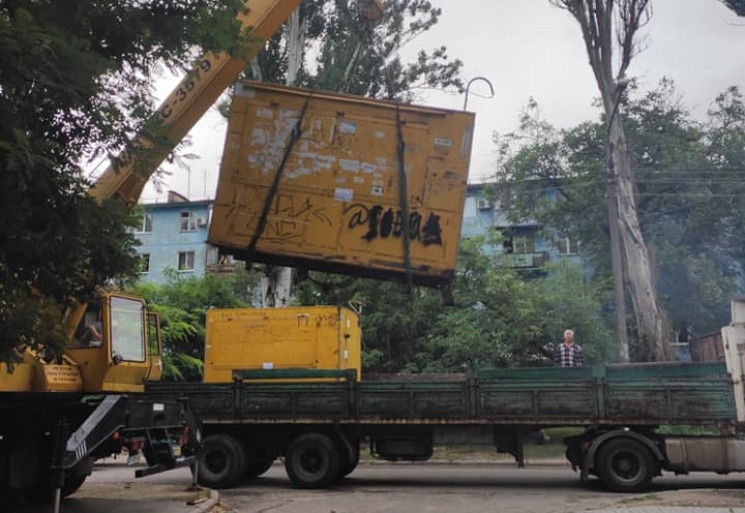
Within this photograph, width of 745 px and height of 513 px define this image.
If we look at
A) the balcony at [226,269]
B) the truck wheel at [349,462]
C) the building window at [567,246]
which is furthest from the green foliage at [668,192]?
the truck wheel at [349,462]

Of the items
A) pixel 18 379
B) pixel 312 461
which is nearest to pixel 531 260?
pixel 312 461

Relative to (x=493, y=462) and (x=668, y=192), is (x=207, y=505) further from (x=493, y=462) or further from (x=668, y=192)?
(x=668, y=192)

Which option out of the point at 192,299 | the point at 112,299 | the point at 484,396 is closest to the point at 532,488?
the point at 484,396

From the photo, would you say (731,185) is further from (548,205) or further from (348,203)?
(348,203)

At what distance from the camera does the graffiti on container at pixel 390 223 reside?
8445 millimetres

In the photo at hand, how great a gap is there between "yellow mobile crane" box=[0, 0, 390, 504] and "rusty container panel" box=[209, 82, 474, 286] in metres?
0.95

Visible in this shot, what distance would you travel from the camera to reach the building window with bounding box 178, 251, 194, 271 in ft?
138

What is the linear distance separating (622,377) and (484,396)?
2.23m

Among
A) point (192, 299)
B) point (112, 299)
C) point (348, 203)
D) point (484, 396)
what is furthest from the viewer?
point (192, 299)

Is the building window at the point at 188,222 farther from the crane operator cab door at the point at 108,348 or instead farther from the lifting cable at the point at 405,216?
the lifting cable at the point at 405,216

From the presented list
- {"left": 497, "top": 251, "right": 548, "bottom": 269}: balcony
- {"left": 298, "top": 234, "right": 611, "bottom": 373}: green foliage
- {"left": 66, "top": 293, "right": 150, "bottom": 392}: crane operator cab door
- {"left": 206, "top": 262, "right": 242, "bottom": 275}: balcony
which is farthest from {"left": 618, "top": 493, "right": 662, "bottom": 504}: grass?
{"left": 206, "top": 262, "right": 242, "bottom": 275}: balcony

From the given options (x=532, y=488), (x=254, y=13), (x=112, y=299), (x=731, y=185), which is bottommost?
(x=532, y=488)

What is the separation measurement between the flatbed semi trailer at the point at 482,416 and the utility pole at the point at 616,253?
4.28 metres

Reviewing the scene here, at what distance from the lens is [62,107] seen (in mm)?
5426
